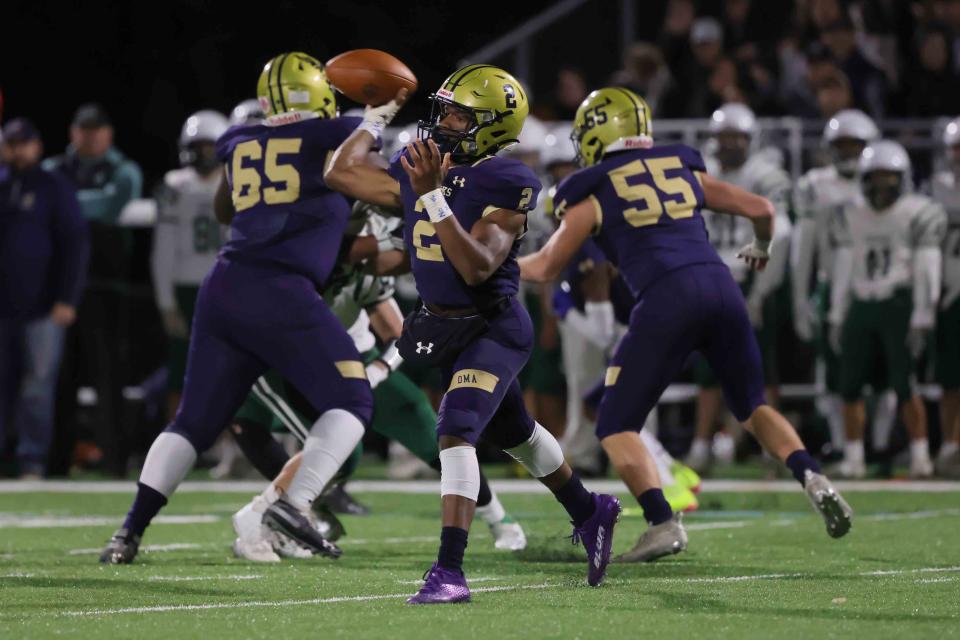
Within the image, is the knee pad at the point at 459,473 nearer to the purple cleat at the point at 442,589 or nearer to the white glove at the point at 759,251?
the purple cleat at the point at 442,589

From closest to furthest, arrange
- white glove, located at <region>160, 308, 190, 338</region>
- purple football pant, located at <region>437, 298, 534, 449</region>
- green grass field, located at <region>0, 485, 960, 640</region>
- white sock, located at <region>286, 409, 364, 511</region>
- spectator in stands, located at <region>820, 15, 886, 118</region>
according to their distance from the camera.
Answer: green grass field, located at <region>0, 485, 960, 640</region>
purple football pant, located at <region>437, 298, 534, 449</region>
white sock, located at <region>286, 409, 364, 511</region>
white glove, located at <region>160, 308, 190, 338</region>
spectator in stands, located at <region>820, 15, 886, 118</region>

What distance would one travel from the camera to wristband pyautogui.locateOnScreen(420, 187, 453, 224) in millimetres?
5254

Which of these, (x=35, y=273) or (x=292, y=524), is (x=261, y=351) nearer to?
(x=292, y=524)

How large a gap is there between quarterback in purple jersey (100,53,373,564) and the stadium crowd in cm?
344

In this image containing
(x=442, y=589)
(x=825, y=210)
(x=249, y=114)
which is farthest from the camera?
(x=825, y=210)

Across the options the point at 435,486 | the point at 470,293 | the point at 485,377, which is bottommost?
the point at 435,486

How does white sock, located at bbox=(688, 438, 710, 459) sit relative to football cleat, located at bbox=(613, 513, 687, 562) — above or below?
below

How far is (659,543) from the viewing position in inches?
252

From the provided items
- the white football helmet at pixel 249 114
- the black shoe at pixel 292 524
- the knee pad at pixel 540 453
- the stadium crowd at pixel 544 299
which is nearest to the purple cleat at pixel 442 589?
the knee pad at pixel 540 453

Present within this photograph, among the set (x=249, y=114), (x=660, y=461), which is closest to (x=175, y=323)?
(x=249, y=114)

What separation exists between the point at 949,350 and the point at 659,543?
5477 mm

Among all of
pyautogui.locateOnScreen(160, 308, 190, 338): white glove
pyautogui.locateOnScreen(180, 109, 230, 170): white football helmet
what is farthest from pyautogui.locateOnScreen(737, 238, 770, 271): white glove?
pyautogui.locateOnScreen(160, 308, 190, 338): white glove

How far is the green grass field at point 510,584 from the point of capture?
4730mm

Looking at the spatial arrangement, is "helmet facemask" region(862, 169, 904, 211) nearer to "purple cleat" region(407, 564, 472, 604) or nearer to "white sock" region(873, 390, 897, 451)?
"white sock" region(873, 390, 897, 451)
